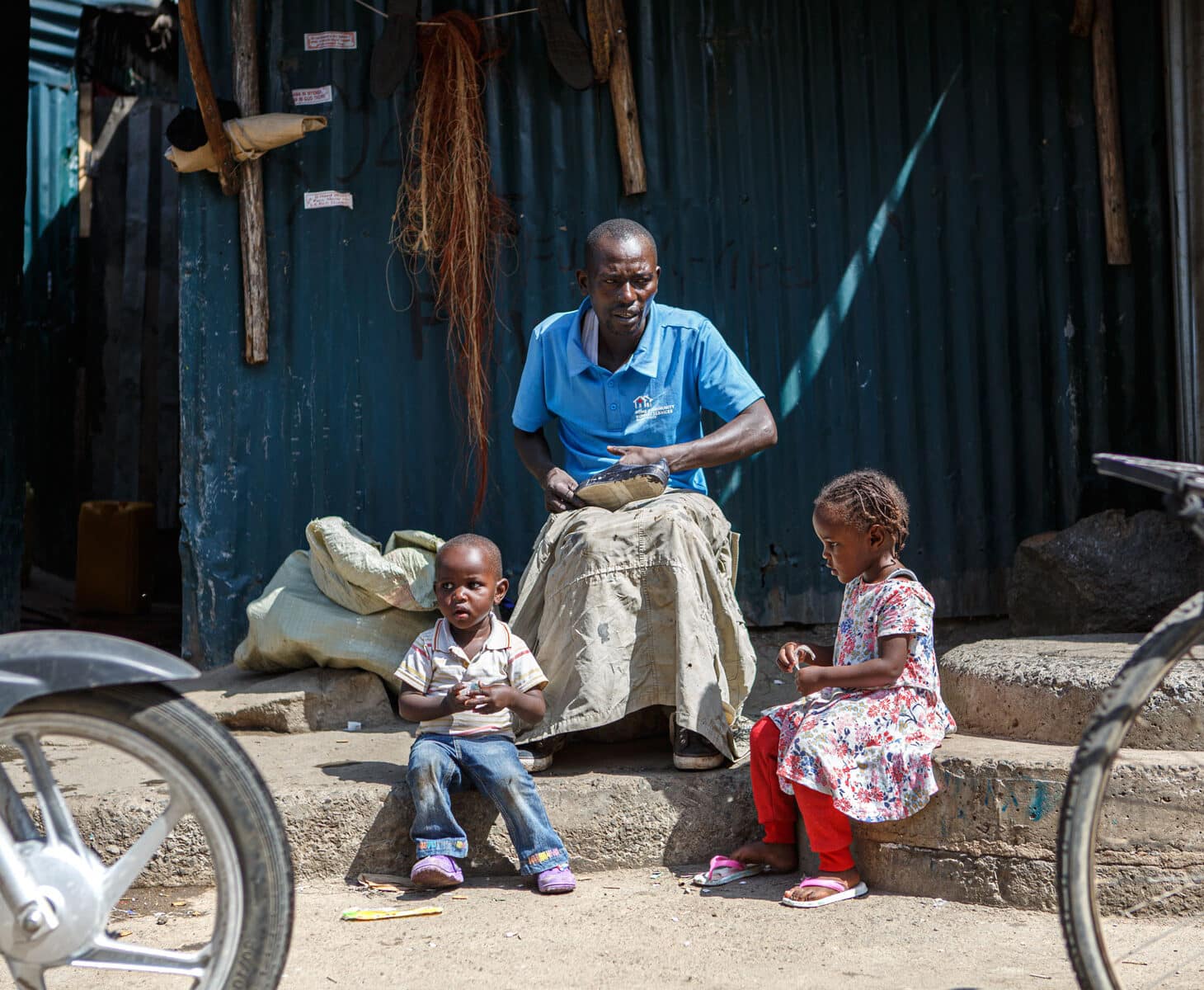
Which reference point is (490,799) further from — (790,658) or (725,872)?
(790,658)

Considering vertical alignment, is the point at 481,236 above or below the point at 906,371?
above

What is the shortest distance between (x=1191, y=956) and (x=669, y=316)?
7.35 feet

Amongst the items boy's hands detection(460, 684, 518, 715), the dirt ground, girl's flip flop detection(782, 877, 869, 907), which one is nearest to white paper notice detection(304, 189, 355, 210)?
boy's hands detection(460, 684, 518, 715)

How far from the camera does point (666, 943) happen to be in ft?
9.18

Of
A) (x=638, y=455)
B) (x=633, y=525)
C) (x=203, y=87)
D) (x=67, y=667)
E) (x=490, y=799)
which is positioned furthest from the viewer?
(x=203, y=87)

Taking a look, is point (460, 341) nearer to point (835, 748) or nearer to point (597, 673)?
point (597, 673)

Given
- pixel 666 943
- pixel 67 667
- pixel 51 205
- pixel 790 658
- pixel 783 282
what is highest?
pixel 51 205

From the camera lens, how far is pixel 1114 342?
4965 mm

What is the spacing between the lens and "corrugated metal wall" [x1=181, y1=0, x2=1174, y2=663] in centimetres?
490

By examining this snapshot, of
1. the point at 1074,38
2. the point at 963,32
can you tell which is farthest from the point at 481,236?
the point at 1074,38

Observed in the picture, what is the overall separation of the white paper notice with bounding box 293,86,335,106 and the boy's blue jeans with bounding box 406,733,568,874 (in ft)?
9.18

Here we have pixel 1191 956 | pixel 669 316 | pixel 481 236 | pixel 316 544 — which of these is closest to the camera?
pixel 1191 956

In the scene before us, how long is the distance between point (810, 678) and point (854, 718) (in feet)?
0.53

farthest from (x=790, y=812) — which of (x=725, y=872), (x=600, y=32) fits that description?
(x=600, y=32)
